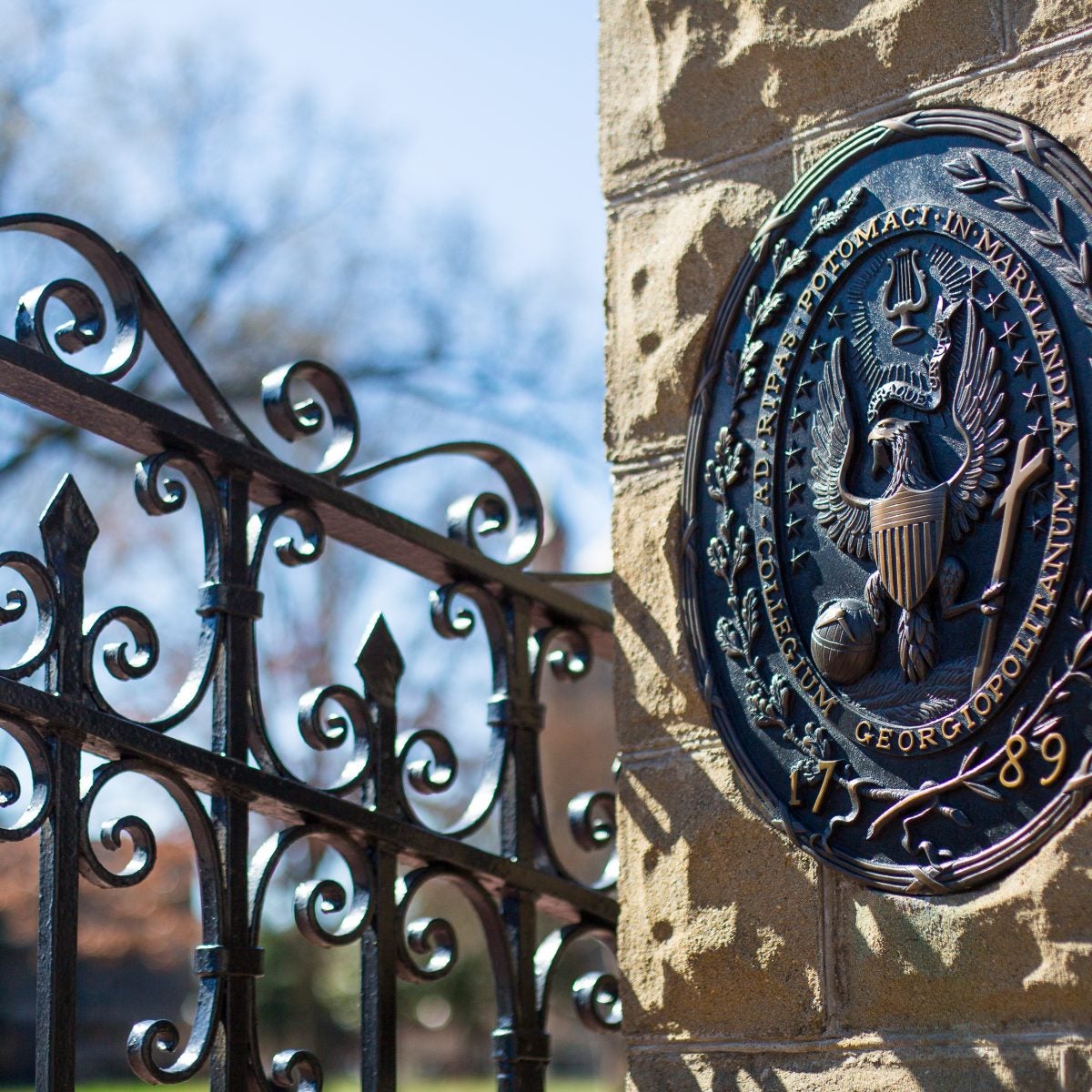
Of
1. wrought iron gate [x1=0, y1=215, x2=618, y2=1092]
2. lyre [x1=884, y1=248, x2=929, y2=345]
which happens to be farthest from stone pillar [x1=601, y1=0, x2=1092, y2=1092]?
wrought iron gate [x1=0, y1=215, x2=618, y2=1092]

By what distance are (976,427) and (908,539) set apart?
0.15 m

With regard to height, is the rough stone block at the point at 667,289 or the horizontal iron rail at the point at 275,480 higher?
the rough stone block at the point at 667,289

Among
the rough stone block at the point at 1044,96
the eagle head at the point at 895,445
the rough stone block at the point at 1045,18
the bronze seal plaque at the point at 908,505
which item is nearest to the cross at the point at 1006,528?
the bronze seal plaque at the point at 908,505

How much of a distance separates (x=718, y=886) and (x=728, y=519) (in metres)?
0.49

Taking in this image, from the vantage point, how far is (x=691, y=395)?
213 cm

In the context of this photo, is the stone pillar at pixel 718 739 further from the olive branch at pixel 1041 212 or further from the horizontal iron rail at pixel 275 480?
the horizontal iron rail at pixel 275 480

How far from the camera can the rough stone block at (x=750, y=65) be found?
1.90 m

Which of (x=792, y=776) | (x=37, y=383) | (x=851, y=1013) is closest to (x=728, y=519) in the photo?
(x=792, y=776)

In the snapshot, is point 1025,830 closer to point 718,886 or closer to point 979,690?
point 979,690

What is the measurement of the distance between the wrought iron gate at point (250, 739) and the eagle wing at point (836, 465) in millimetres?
656

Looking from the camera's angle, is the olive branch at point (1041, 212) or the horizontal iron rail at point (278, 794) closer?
the olive branch at point (1041, 212)

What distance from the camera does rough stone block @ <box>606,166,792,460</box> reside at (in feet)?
6.91

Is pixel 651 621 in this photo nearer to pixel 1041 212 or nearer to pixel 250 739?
pixel 250 739

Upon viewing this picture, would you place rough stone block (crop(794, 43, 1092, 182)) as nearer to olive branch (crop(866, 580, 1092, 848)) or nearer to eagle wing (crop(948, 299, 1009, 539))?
eagle wing (crop(948, 299, 1009, 539))
